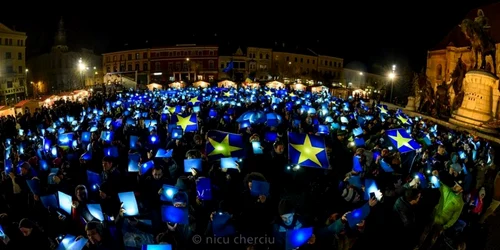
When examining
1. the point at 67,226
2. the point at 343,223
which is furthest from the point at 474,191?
the point at 67,226

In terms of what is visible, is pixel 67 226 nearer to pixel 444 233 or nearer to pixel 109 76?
pixel 444 233

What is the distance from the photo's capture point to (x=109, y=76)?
6862 centimetres

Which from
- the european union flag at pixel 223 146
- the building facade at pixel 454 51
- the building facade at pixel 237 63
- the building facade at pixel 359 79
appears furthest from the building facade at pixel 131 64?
the european union flag at pixel 223 146

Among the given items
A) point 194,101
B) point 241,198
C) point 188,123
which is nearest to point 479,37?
point 194,101

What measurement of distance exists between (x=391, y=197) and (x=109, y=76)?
6750 cm

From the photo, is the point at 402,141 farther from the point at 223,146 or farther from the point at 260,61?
the point at 260,61

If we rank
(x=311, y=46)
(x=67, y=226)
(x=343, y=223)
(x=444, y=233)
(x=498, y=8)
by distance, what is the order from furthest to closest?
(x=311, y=46) → (x=498, y=8) → (x=444, y=233) → (x=67, y=226) → (x=343, y=223)

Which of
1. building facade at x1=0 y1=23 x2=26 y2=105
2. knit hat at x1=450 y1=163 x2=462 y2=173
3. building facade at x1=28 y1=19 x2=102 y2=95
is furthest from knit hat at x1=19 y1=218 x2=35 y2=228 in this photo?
building facade at x1=28 y1=19 x2=102 y2=95

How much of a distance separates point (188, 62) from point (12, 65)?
26761mm

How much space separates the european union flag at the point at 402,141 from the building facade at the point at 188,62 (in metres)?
59.4

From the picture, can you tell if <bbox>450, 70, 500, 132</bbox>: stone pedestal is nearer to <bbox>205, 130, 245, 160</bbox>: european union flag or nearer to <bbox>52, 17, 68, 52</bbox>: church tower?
<bbox>205, 130, 245, 160</bbox>: european union flag

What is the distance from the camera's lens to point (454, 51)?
4222 centimetres

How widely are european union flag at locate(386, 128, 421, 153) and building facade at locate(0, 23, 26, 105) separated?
50.8m

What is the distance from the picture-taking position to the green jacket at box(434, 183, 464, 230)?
6688 millimetres
